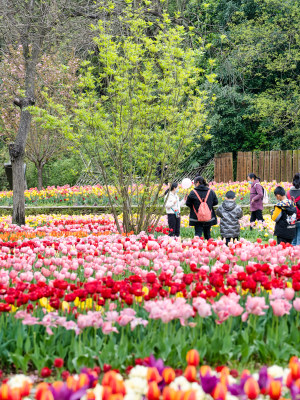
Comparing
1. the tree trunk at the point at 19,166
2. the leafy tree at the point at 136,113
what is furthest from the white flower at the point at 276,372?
the tree trunk at the point at 19,166

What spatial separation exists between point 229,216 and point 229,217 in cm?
2

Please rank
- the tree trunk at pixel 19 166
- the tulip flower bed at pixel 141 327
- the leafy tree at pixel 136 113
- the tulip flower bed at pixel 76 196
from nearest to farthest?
the tulip flower bed at pixel 141 327, the leafy tree at pixel 136 113, the tree trunk at pixel 19 166, the tulip flower bed at pixel 76 196

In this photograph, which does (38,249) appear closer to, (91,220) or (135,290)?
(135,290)

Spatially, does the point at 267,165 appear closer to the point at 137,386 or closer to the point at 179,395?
the point at 137,386

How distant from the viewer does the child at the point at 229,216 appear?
851cm

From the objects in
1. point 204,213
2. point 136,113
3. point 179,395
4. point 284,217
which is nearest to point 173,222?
point 204,213

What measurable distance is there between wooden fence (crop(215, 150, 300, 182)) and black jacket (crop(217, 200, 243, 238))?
553 inches

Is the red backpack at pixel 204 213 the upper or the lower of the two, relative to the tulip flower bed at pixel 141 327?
upper

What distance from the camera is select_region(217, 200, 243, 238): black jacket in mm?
8508

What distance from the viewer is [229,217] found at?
28.0 feet

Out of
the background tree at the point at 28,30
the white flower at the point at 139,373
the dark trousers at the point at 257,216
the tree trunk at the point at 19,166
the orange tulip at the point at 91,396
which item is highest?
the background tree at the point at 28,30

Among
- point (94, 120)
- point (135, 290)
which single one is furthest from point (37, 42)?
point (135, 290)

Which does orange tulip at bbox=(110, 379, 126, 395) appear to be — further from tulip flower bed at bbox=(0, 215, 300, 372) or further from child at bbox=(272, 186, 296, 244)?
child at bbox=(272, 186, 296, 244)

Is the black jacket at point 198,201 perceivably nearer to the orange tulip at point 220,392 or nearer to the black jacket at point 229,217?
the black jacket at point 229,217
